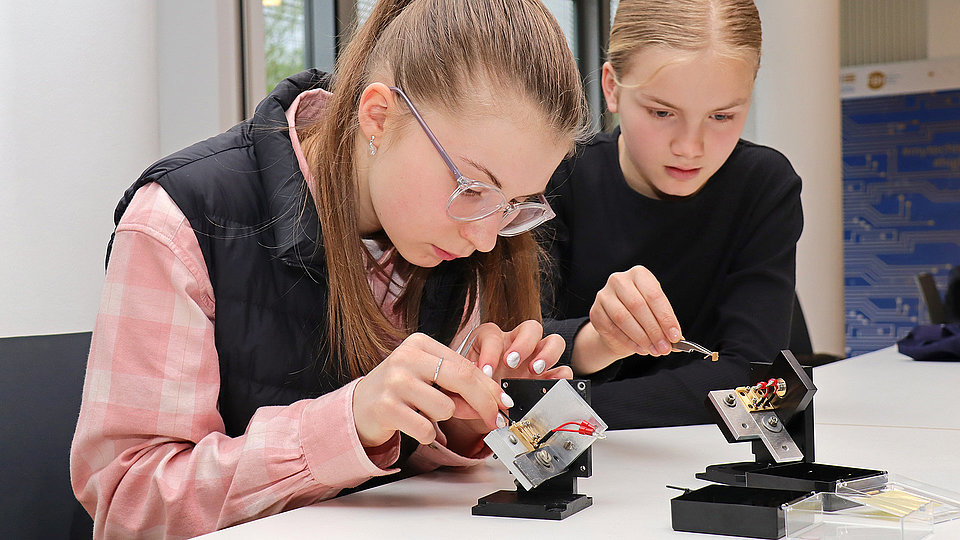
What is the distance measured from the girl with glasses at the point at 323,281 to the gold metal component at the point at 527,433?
0.10 ft

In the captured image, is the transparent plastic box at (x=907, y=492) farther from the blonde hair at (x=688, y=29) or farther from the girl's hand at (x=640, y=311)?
the blonde hair at (x=688, y=29)

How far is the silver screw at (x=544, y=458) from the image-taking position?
2.89 ft

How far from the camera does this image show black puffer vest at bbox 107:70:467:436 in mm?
1066

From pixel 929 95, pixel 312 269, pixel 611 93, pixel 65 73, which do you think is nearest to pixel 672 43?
pixel 611 93

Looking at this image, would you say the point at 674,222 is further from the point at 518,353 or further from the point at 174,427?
the point at 174,427

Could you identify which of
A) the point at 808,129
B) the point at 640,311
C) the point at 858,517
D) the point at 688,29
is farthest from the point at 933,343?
the point at 808,129

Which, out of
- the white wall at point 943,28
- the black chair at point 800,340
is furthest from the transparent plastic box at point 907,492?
the white wall at point 943,28

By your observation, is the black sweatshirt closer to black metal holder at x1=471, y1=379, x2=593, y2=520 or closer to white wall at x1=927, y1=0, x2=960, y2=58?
black metal holder at x1=471, y1=379, x2=593, y2=520

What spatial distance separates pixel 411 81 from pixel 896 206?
23.4ft

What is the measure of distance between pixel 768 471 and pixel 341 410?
430mm

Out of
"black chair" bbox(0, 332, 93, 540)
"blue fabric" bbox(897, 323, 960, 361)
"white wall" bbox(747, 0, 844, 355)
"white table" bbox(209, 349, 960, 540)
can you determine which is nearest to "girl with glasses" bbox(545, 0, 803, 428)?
"white table" bbox(209, 349, 960, 540)

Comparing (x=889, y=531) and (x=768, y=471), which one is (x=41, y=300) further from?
(x=889, y=531)

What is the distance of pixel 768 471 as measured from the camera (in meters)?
0.93

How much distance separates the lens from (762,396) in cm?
100
